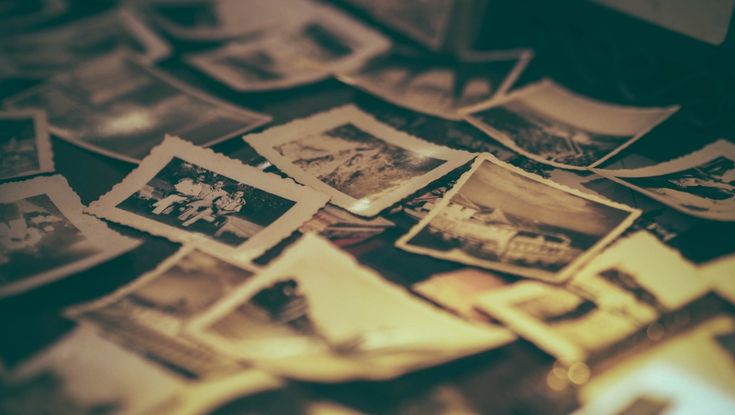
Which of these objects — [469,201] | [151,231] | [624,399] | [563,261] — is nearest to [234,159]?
[151,231]

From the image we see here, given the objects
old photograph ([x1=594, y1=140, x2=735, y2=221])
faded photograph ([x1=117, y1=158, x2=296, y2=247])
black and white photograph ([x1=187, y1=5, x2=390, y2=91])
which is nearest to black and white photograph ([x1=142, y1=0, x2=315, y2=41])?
black and white photograph ([x1=187, y1=5, x2=390, y2=91])

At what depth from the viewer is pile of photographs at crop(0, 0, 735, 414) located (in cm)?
64

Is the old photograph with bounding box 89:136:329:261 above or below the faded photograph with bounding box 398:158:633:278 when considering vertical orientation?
below

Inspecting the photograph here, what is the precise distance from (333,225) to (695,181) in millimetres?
614

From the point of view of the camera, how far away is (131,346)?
2.14 ft

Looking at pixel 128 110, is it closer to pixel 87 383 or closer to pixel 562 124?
pixel 87 383

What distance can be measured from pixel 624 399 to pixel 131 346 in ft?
1.83

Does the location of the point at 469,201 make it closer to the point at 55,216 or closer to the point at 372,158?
the point at 372,158

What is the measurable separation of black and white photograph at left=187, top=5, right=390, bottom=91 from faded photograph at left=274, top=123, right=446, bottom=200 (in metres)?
0.24

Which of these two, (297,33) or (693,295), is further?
(297,33)

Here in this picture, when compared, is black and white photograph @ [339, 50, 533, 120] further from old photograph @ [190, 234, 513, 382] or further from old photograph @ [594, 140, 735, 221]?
old photograph @ [190, 234, 513, 382]

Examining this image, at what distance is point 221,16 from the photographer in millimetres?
1449

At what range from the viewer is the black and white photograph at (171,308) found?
0.64 metres

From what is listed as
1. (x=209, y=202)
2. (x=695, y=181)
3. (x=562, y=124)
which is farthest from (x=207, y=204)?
(x=695, y=181)
